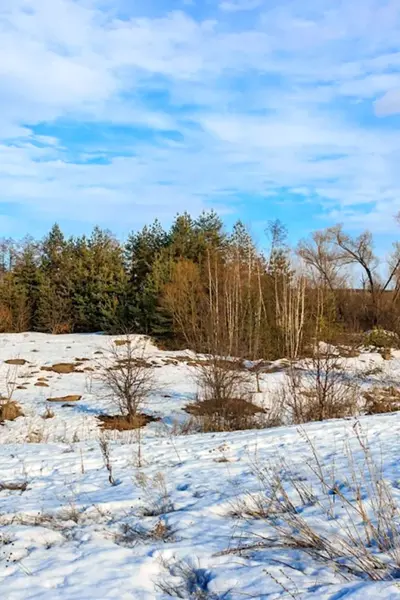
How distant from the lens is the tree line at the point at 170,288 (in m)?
24.0

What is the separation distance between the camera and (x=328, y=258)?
41.8 metres

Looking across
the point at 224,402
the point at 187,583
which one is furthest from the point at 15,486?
the point at 224,402

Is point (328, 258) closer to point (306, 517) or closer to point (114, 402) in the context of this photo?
point (114, 402)

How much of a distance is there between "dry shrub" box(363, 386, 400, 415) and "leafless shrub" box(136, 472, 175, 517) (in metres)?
7.69

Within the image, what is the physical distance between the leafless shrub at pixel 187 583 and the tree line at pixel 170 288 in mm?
16882

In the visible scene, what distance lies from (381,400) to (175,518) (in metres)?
10.7

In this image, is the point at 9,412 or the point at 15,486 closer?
the point at 15,486

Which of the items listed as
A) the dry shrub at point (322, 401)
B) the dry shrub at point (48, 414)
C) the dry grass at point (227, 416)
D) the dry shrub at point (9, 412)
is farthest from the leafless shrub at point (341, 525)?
the dry shrub at point (9, 412)

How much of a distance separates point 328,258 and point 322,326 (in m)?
19.4

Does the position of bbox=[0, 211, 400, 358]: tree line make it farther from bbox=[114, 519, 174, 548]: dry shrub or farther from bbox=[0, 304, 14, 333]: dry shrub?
bbox=[114, 519, 174, 548]: dry shrub

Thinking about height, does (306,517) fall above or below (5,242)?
below

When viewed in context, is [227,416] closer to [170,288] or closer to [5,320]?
[170,288]

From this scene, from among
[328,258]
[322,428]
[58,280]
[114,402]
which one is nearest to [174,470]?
[322,428]

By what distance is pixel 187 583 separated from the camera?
3270mm
